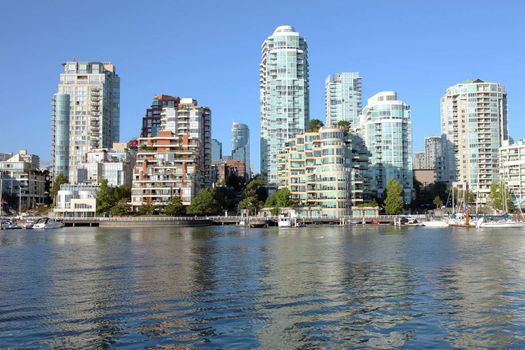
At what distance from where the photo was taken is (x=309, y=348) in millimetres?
25219

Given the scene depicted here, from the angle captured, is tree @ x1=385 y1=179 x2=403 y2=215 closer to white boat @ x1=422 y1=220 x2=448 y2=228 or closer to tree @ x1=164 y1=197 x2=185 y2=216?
white boat @ x1=422 y1=220 x2=448 y2=228

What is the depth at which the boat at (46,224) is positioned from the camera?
15100 centimetres

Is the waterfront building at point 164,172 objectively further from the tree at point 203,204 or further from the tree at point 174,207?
the tree at point 203,204

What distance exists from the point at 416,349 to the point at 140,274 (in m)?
28.5

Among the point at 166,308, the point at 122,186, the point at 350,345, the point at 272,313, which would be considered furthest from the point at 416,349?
the point at 122,186

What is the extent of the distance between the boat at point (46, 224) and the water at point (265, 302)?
94.8 m

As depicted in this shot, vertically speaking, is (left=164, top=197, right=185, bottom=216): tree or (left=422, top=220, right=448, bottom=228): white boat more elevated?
(left=164, top=197, right=185, bottom=216): tree

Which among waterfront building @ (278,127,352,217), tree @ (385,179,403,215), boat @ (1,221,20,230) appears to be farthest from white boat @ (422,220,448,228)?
boat @ (1,221,20,230)

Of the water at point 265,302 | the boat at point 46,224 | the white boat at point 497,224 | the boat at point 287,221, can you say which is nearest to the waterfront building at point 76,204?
the boat at point 46,224

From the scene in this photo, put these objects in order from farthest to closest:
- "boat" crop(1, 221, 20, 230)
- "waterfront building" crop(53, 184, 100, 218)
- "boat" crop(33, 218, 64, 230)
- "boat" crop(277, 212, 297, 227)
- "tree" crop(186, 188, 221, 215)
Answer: "waterfront building" crop(53, 184, 100, 218) < "tree" crop(186, 188, 221, 215) < "boat" crop(1, 221, 20, 230) < "boat" crop(33, 218, 64, 230) < "boat" crop(277, 212, 297, 227)

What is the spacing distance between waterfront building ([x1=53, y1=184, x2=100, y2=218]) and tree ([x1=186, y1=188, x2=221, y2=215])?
34.2 meters

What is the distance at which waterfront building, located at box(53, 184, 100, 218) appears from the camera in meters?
178

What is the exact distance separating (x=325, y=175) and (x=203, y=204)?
36.2 meters

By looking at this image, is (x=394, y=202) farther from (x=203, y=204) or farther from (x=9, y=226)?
(x=9, y=226)
